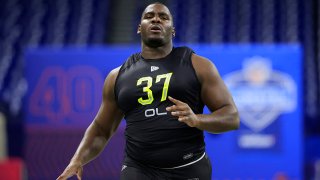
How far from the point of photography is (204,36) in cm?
1202

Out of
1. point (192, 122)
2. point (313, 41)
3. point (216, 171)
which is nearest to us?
point (192, 122)

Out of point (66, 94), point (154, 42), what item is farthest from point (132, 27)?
point (154, 42)

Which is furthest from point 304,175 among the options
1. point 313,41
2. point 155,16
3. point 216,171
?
point 155,16

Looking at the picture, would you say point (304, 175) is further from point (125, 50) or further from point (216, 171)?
point (125, 50)

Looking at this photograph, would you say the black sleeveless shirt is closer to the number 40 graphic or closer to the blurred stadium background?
the number 40 graphic

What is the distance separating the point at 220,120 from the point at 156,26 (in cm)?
75

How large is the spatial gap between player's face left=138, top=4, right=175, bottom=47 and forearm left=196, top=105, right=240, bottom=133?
61 centimetres

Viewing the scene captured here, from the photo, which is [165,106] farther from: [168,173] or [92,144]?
[92,144]

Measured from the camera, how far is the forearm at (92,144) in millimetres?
4148

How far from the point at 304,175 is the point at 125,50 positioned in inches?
120

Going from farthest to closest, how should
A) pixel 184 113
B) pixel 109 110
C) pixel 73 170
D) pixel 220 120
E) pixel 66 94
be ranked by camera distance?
1. pixel 66 94
2. pixel 109 110
3. pixel 73 170
4. pixel 220 120
5. pixel 184 113

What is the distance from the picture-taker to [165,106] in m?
3.85

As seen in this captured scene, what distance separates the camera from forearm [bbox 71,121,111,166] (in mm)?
4148

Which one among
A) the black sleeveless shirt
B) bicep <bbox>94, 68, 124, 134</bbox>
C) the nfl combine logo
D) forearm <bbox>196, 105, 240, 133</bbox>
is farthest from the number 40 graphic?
forearm <bbox>196, 105, 240, 133</bbox>
